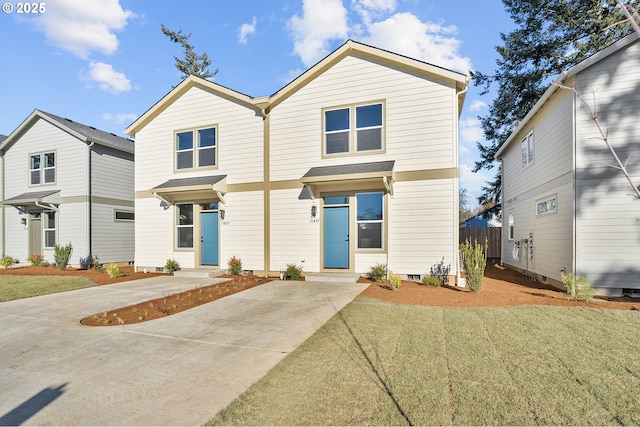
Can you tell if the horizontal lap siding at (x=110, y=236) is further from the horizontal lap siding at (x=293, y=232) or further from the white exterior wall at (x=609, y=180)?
the white exterior wall at (x=609, y=180)

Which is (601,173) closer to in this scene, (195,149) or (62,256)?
(195,149)

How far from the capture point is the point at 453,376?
3541mm

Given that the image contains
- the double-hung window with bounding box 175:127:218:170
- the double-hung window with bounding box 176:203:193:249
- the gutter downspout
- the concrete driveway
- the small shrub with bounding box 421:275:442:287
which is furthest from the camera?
the gutter downspout

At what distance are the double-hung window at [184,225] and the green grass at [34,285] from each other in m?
3.06

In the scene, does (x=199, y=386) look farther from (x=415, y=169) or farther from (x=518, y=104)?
(x=518, y=104)

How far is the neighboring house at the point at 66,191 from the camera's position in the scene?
49.0ft

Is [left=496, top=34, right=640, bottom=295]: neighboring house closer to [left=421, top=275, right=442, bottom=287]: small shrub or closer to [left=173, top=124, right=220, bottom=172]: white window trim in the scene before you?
[left=421, top=275, right=442, bottom=287]: small shrub

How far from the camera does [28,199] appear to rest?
49.5ft

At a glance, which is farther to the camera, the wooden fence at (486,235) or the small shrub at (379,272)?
the wooden fence at (486,235)

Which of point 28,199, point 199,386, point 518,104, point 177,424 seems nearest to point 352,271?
point 199,386

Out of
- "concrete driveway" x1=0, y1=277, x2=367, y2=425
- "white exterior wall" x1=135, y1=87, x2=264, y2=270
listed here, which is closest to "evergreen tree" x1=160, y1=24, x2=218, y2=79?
"white exterior wall" x1=135, y1=87, x2=264, y2=270

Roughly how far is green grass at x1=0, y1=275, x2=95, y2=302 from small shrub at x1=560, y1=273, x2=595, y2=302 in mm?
13121

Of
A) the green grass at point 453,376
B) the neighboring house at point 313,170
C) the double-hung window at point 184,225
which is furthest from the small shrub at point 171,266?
the green grass at point 453,376

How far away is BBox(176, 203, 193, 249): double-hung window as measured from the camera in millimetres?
12266
